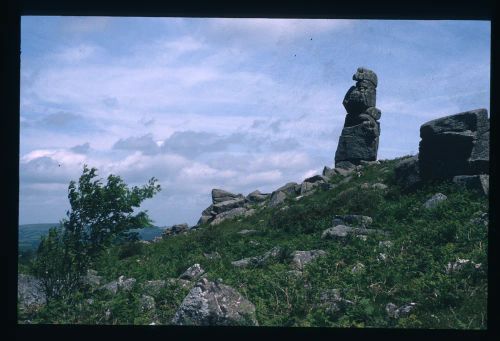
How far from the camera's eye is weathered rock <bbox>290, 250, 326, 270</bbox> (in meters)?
10.1

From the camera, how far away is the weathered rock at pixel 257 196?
2828 cm

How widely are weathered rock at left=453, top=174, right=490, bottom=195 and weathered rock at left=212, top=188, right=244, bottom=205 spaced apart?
57.1ft

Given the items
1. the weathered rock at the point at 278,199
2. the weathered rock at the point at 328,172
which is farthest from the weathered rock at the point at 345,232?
the weathered rock at the point at 328,172

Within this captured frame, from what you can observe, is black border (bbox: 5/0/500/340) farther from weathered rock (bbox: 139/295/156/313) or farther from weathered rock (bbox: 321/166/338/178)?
weathered rock (bbox: 321/166/338/178)

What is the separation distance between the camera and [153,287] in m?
8.77

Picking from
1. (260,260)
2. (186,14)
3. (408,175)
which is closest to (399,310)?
(260,260)

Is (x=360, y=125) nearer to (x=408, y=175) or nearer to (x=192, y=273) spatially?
(x=408, y=175)

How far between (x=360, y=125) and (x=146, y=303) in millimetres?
22323

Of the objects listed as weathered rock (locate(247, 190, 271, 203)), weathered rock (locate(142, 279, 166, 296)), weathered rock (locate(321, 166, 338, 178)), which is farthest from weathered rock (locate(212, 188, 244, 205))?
weathered rock (locate(142, 279, 166, 296))

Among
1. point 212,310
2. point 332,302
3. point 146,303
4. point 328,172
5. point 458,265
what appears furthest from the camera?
point 328,172

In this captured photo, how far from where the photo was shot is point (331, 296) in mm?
7797
